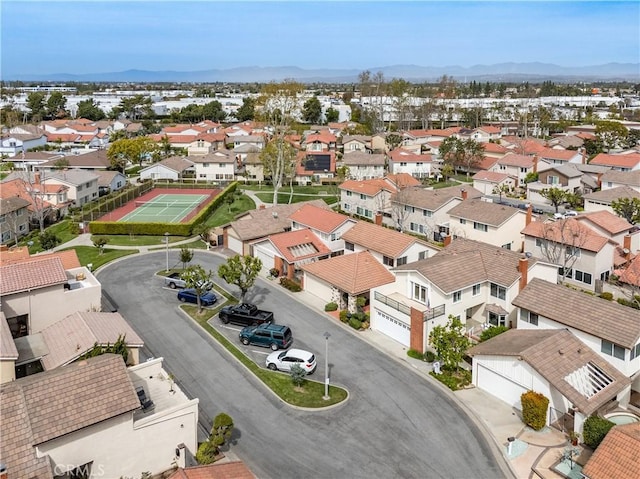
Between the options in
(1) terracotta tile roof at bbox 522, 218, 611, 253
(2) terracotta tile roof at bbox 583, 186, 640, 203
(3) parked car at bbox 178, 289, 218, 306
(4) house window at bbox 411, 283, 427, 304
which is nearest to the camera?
(4) house window at bbox 411, 283, 427, 304

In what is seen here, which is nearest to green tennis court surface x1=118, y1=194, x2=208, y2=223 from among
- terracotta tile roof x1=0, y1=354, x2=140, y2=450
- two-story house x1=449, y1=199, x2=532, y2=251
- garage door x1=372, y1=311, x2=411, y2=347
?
two-story house x1=449, y1=199, x2=532, y2=251

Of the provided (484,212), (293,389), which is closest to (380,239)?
(484,212)

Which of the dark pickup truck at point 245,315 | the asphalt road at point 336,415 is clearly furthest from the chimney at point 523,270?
the dark pickup truck at point 245,315

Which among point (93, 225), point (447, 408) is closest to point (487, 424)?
point (447, 408)

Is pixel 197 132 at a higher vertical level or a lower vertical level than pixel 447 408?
higher

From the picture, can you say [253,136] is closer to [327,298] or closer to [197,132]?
[197,132]

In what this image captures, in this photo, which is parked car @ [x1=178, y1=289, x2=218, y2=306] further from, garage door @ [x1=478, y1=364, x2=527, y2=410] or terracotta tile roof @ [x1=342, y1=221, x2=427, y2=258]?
garage door @ [x1=478, y1=364, x2=527, y2=410]
